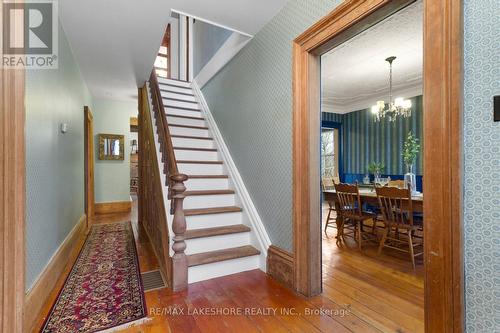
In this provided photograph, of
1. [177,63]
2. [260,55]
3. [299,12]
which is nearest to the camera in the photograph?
[299,12]

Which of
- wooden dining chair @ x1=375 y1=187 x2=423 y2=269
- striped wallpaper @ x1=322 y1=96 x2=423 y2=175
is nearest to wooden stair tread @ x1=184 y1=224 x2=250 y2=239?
wooden dining chair @ x1=375 y1=187 x2=423 y2=269

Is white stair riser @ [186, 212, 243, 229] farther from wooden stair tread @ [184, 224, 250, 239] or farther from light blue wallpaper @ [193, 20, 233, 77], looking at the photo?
light blue wallpaper @ [193, 20, 233, 77]

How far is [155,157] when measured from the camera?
3.16 m

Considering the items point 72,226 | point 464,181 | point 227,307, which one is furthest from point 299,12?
point 72,226

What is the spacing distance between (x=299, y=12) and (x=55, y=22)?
2200mm

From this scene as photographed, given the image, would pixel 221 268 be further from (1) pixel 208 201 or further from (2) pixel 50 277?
(2) pixel 50 277

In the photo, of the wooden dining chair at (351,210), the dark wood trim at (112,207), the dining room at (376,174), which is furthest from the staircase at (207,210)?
the dark wood trim at (112,207)

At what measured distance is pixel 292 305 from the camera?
6.18 ft

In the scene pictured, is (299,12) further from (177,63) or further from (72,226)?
(177,63)

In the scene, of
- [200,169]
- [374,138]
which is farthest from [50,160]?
[374,138]

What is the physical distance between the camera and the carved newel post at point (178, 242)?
2.10 m

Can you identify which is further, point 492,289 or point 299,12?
point 299,12

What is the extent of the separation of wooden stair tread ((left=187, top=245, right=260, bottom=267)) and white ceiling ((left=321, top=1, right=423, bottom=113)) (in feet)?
9.62

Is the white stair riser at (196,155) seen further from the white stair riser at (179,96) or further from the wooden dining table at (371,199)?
the wooden dining table at (371,199)
